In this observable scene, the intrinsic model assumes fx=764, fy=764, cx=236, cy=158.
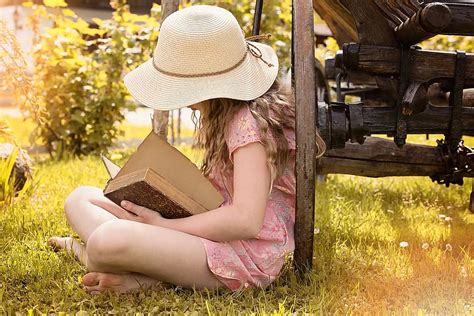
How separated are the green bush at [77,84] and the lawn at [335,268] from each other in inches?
71.2

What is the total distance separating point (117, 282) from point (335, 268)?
84 cm

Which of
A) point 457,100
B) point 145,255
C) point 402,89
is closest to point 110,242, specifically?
point 145,255

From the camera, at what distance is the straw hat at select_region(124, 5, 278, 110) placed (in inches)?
101

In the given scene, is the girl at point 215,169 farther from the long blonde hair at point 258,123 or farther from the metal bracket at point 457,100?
the metal bracket at point 457,100

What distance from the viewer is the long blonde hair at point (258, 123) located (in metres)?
2.61

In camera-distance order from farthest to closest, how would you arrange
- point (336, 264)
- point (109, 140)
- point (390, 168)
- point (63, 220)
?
point (109, 140), point (390, 168), point (63, 220), point (336, 264)

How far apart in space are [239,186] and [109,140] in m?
3.93

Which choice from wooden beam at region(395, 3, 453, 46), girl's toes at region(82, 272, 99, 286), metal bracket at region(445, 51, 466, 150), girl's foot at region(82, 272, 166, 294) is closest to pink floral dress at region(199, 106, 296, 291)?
girl's foot at region(82, 272, 166, 294)

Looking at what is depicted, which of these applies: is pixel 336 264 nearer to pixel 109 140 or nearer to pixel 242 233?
pixel 242 233

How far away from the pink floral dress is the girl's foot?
24 cm

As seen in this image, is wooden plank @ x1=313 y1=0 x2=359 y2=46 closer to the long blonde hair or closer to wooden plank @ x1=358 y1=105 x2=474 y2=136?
wooden plank @ x1=358 y1=105 x2=474 y2=136

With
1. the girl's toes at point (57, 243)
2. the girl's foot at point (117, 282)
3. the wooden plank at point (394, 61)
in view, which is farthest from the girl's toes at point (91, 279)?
the wooden plank at point (394, 61)

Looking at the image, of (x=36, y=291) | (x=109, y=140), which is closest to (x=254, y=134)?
(x=36, y=291)

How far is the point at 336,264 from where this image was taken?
9.69 ft
